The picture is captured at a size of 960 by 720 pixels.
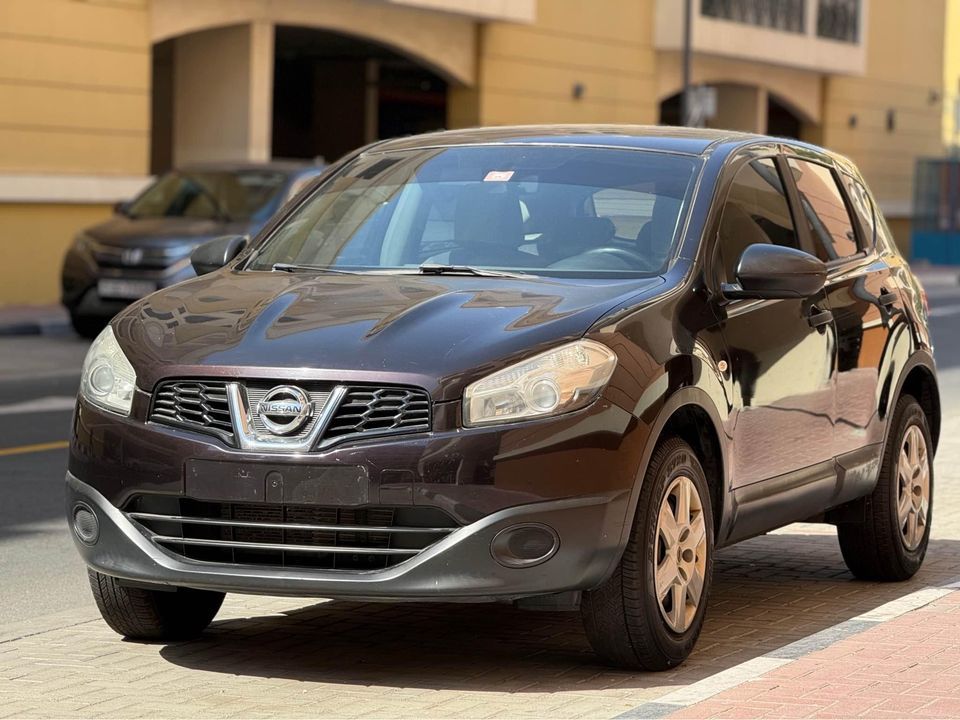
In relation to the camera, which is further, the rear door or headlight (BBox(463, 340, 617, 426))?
the rear door

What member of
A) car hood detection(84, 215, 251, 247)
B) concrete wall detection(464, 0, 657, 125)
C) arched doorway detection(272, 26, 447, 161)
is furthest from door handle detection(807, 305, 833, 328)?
arched doorway detection(272, 26, 447, 161)

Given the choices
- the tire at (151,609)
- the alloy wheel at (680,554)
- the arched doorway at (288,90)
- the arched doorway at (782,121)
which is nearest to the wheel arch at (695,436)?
the alloy wheel at (680,554)

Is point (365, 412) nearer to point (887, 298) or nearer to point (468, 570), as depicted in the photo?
point (468, 570)

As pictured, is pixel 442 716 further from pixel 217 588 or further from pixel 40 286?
pixel 40 286

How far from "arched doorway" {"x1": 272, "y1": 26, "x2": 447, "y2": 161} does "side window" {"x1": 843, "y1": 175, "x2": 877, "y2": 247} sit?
29892mm

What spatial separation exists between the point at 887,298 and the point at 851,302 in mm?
396

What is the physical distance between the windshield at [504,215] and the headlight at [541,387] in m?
0.78

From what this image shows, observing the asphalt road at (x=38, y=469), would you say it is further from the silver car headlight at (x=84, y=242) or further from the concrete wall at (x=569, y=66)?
the concrete wall at (x=569, y=66)

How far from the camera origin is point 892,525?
7.87 meters

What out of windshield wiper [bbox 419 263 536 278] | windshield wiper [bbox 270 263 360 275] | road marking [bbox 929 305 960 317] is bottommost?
road marking [bbox 929 305 960 317]

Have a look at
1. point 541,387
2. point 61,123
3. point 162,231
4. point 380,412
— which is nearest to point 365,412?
point 380,412

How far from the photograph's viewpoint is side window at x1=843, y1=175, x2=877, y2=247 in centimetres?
824

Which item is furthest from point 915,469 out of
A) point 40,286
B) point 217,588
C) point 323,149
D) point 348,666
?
point 323,149

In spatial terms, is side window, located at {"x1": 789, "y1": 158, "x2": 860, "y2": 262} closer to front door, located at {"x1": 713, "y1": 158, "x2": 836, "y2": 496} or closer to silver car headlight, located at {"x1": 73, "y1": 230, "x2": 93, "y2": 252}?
front door, located at {"x1": 713, "y1": 158, "x2": 836, "y2": 496}
